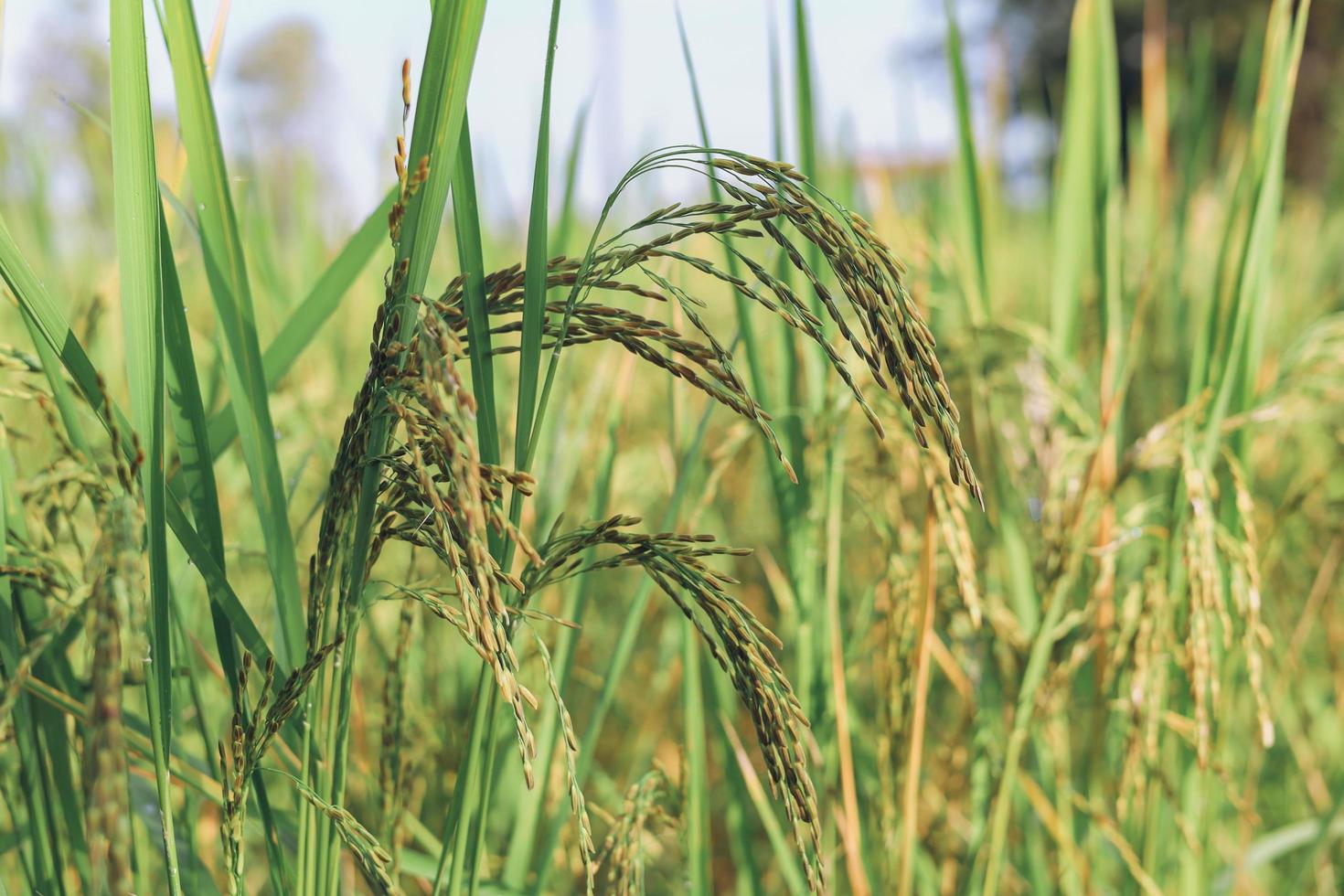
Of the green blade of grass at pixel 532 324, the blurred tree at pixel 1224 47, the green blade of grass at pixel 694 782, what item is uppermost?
the blurred tree at pixel 1224 47

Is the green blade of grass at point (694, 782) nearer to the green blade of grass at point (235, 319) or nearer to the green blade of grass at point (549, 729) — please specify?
the green blade of grass at point (549, 729)

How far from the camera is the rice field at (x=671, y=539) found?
1.49 feet

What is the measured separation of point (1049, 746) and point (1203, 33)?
1.12 metres

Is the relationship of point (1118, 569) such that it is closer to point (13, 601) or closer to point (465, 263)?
point (465, 263)

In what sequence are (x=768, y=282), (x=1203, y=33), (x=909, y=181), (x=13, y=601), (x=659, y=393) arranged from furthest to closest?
(x=659, y=393)
(x=909, y=181)
(x=1203, y=33)
(x=13, y=601)
(x=768, y=282)

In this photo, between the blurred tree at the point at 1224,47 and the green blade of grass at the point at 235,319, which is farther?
the blurred tree at the point at 1224,47

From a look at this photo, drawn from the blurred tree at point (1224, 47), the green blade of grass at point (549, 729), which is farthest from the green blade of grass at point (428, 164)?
the blurred tree at point (1224, 47)

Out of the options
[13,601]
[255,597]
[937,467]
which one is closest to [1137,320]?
[937,467]

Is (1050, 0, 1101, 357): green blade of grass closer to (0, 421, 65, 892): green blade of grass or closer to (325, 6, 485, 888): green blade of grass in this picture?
(325, 6, 485, 888): green blade of grass

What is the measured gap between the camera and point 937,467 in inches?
30.1

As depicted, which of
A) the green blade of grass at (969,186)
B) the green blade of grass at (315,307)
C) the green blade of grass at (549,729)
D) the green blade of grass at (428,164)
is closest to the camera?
the green blade of grass at (428,164)

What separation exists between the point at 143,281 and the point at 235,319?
6 centimetres

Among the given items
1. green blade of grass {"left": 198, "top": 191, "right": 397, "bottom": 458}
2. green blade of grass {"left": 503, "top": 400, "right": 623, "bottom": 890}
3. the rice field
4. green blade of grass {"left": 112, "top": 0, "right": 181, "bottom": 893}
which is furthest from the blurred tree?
green blade of grass {"left": 112, "top": 0, "right": 181, "bottom": 893}

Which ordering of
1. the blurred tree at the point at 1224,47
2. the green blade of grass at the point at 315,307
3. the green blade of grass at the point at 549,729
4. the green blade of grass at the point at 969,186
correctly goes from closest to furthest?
1. the green blade of grass at the point at 315,307
2. the green blade of grass at the point at 549,729
3. the green blade of grass at the point at 969,186
4. the blurred tree at the point at 1224,47
